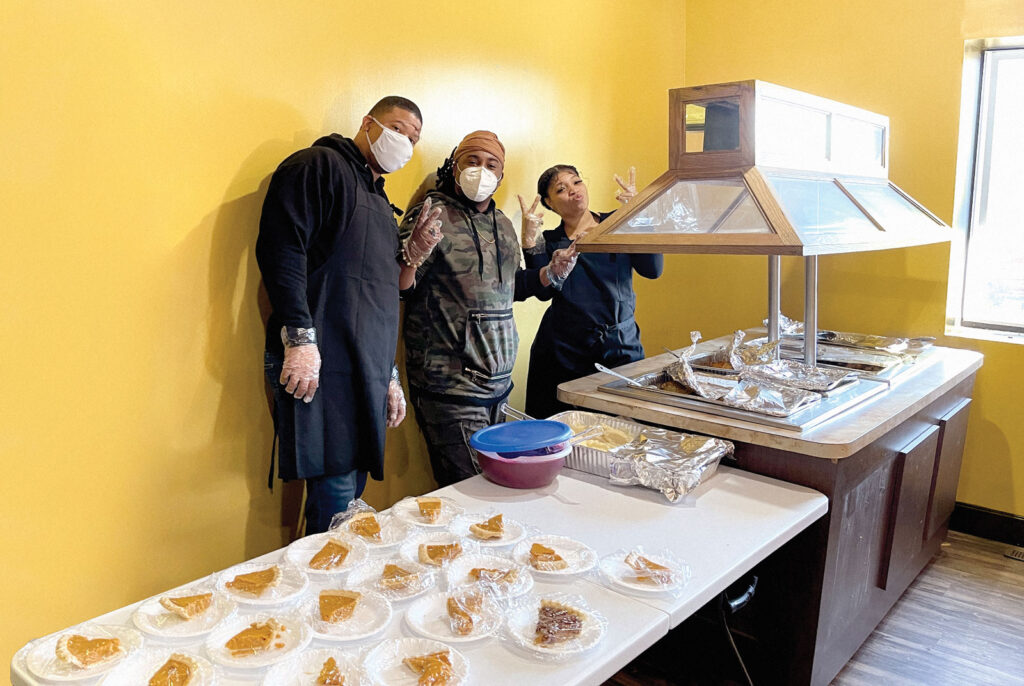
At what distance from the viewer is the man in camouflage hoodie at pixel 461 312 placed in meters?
2.37

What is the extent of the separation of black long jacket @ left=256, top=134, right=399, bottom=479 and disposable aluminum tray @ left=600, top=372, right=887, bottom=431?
72cm

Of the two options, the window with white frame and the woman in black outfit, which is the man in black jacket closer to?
the woman in black outfit

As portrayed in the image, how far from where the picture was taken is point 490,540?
1484 mm

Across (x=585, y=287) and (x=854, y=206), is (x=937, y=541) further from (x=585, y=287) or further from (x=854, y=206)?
(x=585, y=287)

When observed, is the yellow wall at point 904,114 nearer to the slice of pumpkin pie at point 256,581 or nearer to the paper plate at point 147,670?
the slice of pumpkin pie at point 256,581

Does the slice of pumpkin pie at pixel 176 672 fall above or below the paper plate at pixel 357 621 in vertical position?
above

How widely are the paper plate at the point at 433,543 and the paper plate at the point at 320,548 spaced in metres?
0.08

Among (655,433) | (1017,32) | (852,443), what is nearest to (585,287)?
(655,433)

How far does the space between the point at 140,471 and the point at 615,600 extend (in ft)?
4.35

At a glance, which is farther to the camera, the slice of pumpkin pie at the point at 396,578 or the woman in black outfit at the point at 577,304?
the woman in black outfit at the point at 577,304

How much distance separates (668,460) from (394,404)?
2.79 feet

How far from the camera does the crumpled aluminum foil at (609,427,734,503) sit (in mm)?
1705

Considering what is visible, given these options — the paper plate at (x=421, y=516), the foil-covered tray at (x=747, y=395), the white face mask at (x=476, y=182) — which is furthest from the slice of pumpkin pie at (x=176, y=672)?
the white face mask at (x=476, y=182)

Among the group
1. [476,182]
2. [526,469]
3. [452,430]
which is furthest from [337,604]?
[476,182]
